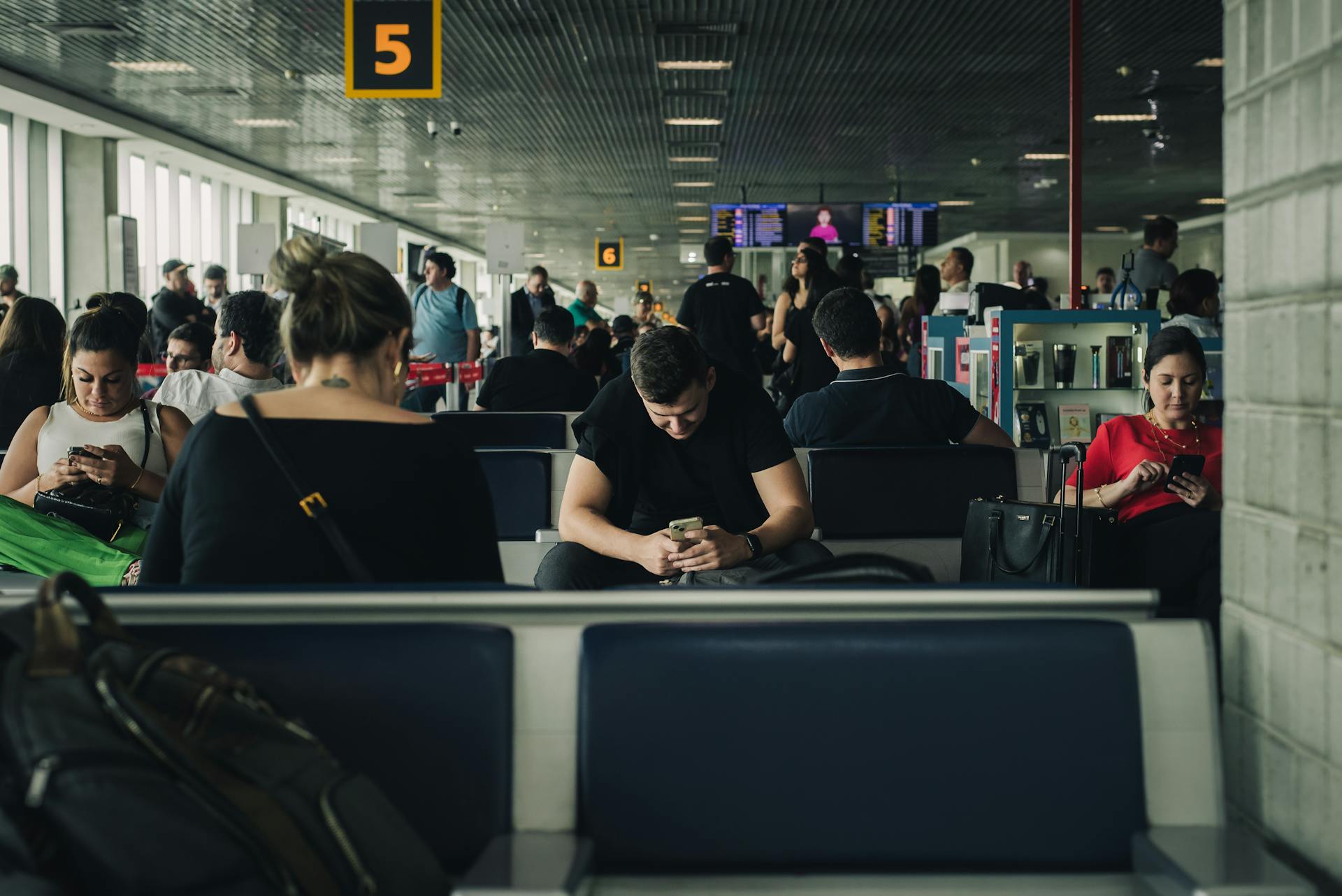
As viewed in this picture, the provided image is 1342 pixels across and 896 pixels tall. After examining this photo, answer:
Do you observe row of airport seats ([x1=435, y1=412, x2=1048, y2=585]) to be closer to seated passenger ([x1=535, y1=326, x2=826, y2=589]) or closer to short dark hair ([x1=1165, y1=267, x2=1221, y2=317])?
seated passenger ([x1=535, y1=326, x2=826, y2=589])

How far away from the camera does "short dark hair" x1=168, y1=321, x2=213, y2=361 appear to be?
4.82 metres

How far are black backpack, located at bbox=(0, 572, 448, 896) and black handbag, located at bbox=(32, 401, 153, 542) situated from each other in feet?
6.49

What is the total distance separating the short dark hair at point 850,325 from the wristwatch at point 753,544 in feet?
4.25

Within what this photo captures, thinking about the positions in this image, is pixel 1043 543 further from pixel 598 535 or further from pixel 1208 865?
pixel 1208 865

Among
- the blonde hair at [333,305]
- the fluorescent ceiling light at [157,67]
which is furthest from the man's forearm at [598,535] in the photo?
the fluorescent ceiling light at [157,67]

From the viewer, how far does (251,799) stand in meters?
1.28

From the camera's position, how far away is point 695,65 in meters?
12.8

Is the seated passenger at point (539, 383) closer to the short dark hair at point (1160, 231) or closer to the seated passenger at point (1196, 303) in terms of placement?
the seated passenger at point (1196, 303)

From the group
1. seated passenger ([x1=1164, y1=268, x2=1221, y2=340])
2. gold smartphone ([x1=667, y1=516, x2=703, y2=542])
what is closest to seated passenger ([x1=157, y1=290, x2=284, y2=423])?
gold smartphone ([x1=667, y1=516, x2=703, y2=542])

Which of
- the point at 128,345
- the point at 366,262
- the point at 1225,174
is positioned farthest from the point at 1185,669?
the point at 128,345

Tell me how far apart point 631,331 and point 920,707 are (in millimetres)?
14539

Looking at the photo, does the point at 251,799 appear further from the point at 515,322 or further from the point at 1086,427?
the point at 515,322

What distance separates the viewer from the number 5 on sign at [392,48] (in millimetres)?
8195

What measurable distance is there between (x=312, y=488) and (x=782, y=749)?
79cm
